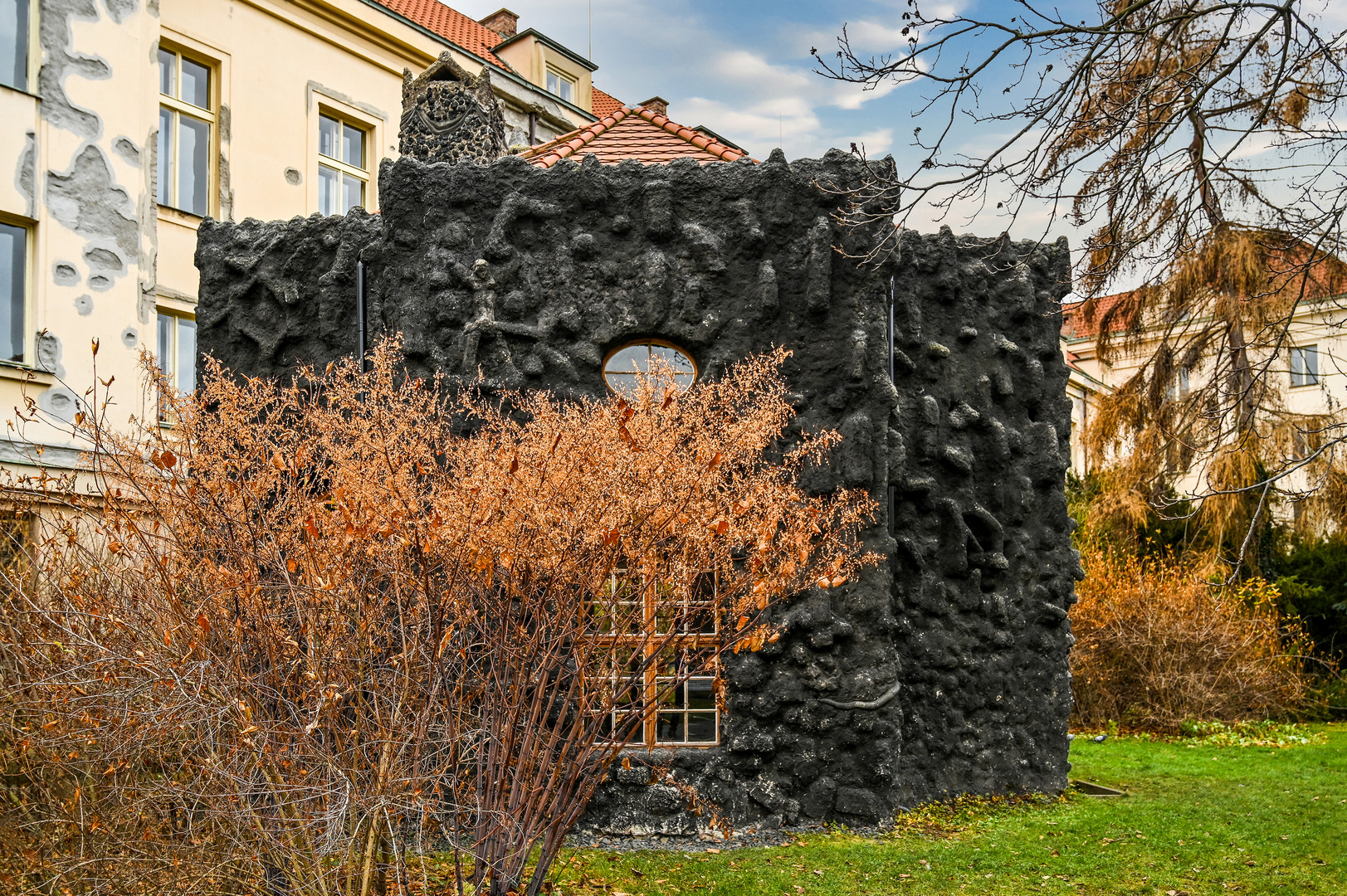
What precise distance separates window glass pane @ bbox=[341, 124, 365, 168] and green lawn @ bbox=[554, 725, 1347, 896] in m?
12.6

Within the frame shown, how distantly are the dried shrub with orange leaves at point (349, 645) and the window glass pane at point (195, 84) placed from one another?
10082 millimetres

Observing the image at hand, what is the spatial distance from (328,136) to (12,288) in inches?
240

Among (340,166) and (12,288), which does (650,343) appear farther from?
(340,166)

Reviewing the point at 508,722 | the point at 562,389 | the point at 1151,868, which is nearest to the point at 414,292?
the point at 562,389

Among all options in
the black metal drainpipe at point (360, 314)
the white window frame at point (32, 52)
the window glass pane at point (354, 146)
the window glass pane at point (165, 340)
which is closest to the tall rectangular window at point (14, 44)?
the white window frame at point (32, 52)

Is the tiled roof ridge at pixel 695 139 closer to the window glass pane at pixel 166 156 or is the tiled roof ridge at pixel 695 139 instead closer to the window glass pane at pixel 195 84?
the window glass pane at pixel 166 156

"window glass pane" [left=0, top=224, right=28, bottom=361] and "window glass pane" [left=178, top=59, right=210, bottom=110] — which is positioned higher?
"window glass pane" [left=178, top=59, right=210, bottom=110]

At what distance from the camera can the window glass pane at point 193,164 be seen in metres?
14.3

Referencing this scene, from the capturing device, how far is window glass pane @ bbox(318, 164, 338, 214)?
1633 centimetres

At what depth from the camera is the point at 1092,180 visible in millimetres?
5438

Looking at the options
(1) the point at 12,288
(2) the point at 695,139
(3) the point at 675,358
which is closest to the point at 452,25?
(1) the point at 12,288

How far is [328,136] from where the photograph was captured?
1670 centimetres

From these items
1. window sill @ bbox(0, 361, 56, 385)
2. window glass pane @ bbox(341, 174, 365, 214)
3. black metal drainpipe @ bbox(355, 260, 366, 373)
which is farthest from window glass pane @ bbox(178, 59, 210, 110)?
black metal drainpipe @ bbox(355, 260, 366, 373)

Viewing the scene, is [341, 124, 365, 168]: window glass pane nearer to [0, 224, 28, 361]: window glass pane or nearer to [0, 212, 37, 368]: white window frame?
[0, 212, 37, 368]: white window frame
